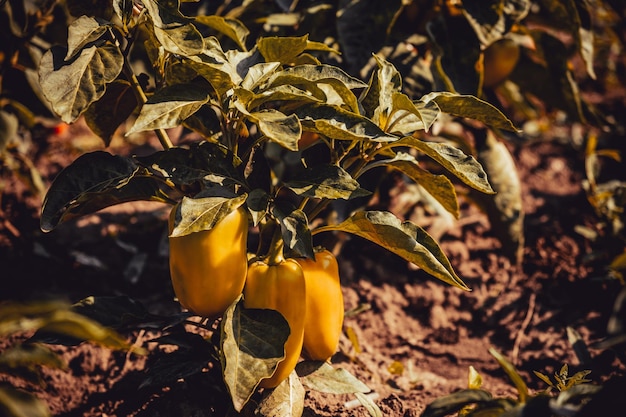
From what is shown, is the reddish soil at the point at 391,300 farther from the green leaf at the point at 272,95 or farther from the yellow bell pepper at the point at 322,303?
the green leaf at the point at 272,95

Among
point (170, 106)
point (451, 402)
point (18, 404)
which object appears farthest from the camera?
point (170, 106)

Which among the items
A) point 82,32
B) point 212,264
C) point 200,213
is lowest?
point 212,264

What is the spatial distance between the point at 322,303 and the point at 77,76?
2.04 feet

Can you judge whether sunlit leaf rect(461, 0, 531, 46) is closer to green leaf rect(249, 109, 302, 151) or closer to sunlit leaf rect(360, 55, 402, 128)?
sunlit leaf rect(360, 55, 402, 128)

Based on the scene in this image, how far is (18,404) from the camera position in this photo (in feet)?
2.53

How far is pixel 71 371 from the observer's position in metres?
1.55

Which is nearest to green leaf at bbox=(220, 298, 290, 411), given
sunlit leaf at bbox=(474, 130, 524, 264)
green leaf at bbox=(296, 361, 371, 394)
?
green leaf at bbox=(296, 361, 371, 394)

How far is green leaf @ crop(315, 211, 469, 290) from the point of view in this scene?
1.10 m

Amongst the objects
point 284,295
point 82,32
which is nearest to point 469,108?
point 284,295

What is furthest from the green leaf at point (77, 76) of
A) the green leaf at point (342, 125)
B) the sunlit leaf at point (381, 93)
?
the sunlit leaf at point (381, 93)

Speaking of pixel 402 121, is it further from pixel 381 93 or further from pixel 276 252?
pixel 276 252

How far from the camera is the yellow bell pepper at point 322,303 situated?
123cm

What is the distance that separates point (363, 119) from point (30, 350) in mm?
640

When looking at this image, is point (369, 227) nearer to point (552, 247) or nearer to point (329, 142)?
point (329, 142)
